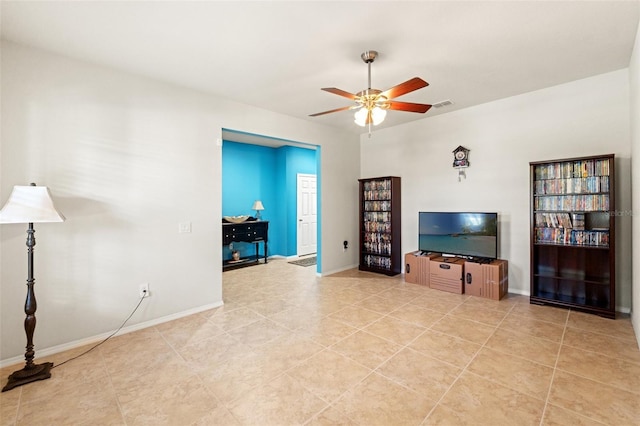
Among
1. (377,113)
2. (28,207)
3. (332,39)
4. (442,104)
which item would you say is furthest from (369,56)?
(28,207)

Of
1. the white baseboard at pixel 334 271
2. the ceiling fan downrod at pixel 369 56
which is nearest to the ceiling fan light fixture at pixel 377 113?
the ceiling fan downrod at pixel 369 56

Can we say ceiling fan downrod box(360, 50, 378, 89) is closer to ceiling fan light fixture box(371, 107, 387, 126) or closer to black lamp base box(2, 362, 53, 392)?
ceiling fan light fixture box(371, 107, 387, 126)

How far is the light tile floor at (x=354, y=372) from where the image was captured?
1833mm

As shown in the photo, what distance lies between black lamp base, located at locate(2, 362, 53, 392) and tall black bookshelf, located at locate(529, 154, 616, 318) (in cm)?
505

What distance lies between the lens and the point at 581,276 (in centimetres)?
355

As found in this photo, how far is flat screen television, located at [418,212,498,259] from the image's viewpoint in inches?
161

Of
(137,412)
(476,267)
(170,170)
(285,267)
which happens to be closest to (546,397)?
(476,267)

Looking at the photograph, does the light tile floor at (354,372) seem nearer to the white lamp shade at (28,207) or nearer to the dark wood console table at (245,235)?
the white lamp shade at (28,207)

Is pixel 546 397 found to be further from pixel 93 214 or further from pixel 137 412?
pixel 93 214

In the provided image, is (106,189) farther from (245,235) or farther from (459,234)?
(459,234)

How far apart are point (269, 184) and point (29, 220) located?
5.13 m

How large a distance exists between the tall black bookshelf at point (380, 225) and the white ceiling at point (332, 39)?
2.10m

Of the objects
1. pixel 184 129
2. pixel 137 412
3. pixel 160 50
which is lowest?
pixel 137 412

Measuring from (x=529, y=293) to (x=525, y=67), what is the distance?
2.88 m
